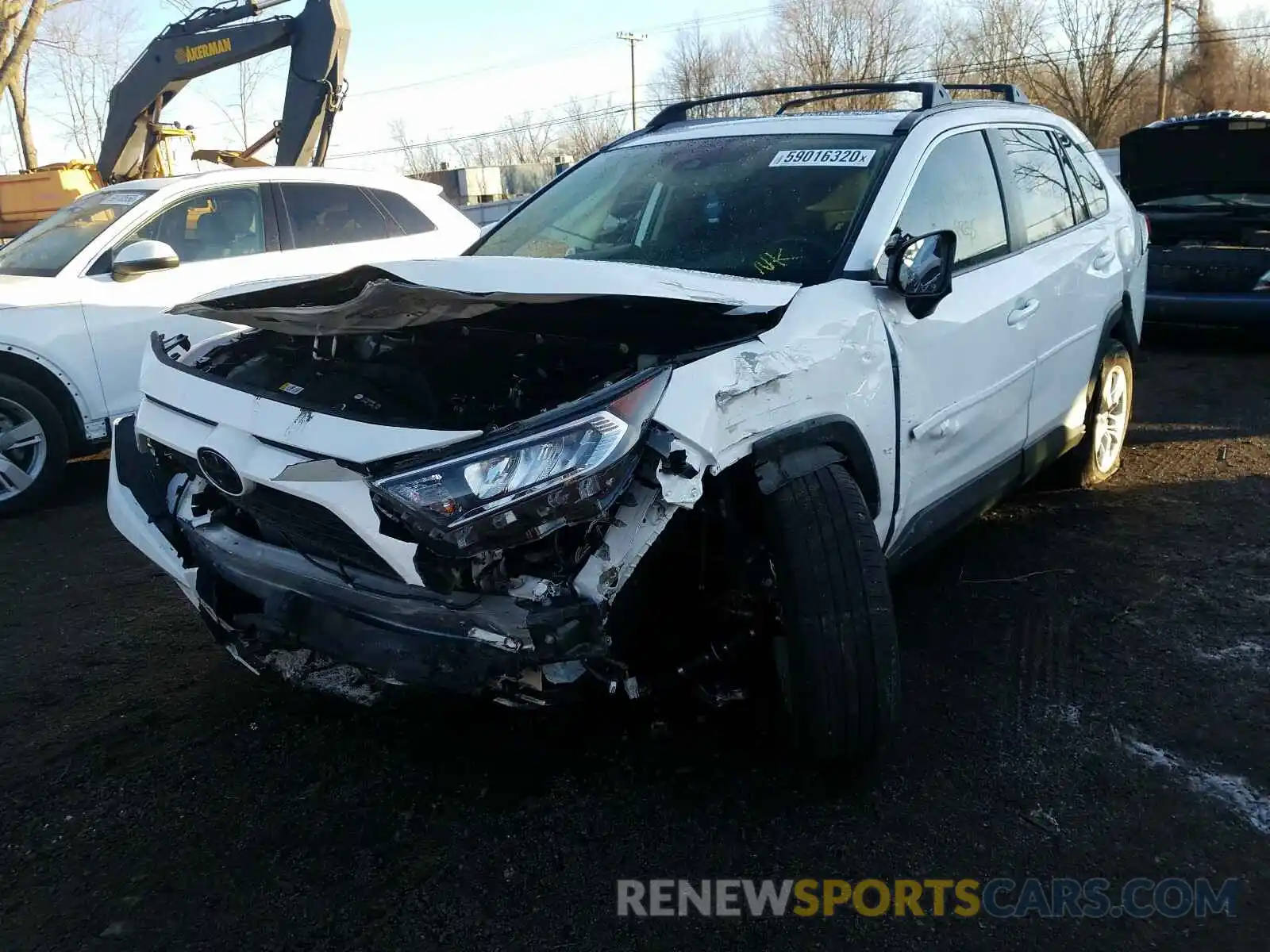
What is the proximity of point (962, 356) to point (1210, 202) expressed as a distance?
6450mm

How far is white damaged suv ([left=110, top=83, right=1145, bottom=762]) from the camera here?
2172 millimetres

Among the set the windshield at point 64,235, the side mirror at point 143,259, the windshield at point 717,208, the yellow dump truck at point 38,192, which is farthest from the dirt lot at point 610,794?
the yellow dump truck at point 38,192

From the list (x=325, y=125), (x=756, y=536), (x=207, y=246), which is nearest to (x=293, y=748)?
→ (x=756, y=536)

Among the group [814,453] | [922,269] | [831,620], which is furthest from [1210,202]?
[831,620]

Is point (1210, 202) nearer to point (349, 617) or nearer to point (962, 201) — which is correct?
point (962, 201)

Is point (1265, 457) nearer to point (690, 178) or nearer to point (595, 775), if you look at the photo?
point (690, 178)

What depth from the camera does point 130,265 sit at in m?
5.39

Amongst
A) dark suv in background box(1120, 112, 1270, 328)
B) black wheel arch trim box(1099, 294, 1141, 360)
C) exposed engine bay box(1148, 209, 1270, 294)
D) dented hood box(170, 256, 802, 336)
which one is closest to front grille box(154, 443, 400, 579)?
dented hood box(170, 256, 802, 336)

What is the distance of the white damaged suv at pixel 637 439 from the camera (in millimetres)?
2172

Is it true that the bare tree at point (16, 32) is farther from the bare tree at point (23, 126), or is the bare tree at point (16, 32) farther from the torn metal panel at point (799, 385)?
the torn metal panel at point (799, 385)

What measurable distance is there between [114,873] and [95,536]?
9.88 ft

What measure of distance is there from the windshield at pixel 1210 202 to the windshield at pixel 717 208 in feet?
20.4

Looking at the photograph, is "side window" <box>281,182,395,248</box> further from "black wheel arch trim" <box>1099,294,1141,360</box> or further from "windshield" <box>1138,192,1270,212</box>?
"windshield" <box>1138,192,1270,212</box>

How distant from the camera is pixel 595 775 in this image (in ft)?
9.06
